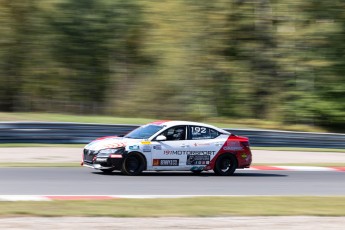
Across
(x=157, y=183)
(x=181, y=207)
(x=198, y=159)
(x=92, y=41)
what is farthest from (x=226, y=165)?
(x=92, y=41)

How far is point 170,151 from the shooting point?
16469 millimetres

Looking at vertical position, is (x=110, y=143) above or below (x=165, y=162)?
above

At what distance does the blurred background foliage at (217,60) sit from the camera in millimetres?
33812

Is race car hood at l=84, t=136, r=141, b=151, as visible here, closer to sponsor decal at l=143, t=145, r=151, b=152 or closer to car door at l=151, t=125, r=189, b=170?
sponsor decal at l=143, t=145, r=151, b=152

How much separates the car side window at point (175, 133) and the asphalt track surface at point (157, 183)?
87cm

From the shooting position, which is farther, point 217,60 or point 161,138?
point 217,60

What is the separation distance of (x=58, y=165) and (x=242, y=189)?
18.3 feet

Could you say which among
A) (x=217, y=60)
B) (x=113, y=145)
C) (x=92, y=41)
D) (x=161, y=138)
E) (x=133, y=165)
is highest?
(x=92, y=41)

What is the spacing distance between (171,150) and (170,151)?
0.03 m

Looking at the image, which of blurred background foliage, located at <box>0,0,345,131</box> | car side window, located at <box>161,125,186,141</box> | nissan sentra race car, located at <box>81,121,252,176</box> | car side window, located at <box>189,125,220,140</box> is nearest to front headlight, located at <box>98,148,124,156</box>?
nissan sentra race car, located at <box>81,121,252,176</box>

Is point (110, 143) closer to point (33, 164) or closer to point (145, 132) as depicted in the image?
point (145, 132)

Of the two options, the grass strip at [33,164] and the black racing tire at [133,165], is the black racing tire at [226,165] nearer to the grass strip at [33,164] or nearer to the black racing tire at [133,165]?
the black racing tire at [133,165]

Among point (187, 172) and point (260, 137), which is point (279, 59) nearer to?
point (260, 137)

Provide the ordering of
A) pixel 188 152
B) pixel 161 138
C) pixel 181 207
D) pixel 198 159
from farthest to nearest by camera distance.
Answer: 1. pixel 198 159
2. pixel 188 152
3. pixel 161 138
4. pixel 181 207
